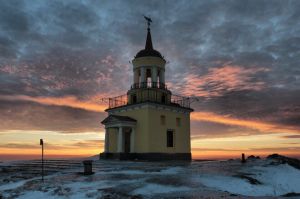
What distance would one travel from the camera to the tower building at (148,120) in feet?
109

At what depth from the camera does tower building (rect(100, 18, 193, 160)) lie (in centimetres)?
3312

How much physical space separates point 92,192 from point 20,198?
3.31 meters

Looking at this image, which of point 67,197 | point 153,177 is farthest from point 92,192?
point 153,177

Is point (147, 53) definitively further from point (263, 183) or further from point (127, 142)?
point (263, 183)

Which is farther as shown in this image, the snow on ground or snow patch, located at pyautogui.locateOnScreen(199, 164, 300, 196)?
snow patch, located at pyautogui.locateOnScreen(199, 164, 300, 196)

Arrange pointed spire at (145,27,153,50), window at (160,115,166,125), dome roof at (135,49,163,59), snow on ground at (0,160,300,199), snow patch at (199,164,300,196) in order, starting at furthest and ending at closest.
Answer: pointed spire at (145,27,153,50)
dome roof at (135,49,163,59)
window at (160,115,166,125)
snow patch at (199,164,300,196)
snow on ground at (0,160,300,199)

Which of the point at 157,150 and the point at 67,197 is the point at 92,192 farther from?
the point at 157,150

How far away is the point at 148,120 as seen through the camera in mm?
32875

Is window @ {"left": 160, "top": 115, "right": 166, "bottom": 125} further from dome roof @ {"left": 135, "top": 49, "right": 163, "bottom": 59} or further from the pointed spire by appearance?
the pointed spire

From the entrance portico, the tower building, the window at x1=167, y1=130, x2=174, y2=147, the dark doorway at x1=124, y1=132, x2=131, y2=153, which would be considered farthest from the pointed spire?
the dark doorway at x1=124, y1=132, x2=131, y2=153

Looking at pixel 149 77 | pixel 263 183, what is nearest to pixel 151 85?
pixel 149 77

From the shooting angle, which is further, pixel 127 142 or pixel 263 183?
pixel 127 142

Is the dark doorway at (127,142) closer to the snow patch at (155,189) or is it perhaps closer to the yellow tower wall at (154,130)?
the yellow tower wall at (154,130)

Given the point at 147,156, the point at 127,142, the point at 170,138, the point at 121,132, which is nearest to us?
the point at 147,156
